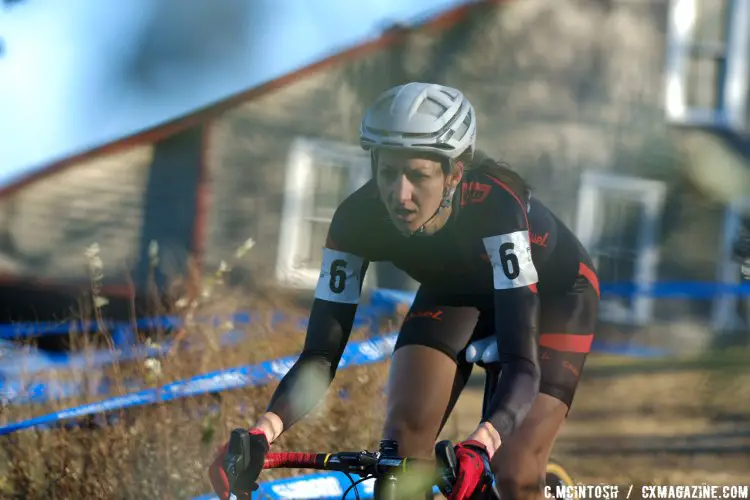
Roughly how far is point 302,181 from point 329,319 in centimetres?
841

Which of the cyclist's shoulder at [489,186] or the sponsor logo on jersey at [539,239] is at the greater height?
the cyclist's shoulder at [489,186]

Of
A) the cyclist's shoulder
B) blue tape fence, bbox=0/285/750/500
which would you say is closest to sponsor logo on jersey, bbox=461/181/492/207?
the cyclist's shoulder

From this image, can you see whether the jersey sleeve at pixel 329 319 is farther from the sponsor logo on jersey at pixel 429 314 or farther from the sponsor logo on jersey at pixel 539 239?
the sponsor logo on jersey at pixel 539 239

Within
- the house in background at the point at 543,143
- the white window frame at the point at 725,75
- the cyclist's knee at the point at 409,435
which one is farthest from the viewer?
the white window frame at the point at 725,75

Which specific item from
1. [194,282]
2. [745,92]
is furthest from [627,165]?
[194,282]

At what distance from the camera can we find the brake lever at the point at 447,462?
2.87 metres

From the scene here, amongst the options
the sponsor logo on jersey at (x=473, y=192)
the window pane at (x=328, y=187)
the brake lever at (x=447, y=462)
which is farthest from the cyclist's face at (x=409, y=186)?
the window pane at (x=328, y=187)

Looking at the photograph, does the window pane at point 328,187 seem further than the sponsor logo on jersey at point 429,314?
Yes

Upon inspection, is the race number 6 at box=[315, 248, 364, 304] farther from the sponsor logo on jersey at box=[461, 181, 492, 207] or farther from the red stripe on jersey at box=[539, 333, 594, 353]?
the red stripe on jersey at box=[539, 333, 594, 353]

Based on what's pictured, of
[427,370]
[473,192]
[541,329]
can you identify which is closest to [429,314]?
[427,370]

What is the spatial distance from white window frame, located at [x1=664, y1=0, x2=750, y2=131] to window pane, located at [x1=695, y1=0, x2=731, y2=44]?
0.20ft

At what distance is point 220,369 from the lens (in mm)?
6238

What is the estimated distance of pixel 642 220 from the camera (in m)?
12.8

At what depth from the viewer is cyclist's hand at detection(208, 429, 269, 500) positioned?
10.5 feet
